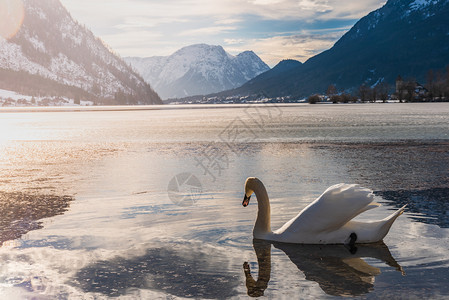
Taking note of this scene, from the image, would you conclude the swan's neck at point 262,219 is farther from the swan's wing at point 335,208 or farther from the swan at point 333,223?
the swan's wing at point 335,208

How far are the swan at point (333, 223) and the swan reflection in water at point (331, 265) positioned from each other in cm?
15

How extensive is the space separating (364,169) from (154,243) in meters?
13.0

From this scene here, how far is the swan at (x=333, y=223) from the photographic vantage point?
32.9 ft

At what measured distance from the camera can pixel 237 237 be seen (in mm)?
11164

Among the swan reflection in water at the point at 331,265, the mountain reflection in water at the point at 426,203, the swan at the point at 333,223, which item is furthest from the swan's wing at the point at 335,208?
the mountain reflection in water at the point at 426,203

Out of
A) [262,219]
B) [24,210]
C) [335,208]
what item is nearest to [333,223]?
[335,208]

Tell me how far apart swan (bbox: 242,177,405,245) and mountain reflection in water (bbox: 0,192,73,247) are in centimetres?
527

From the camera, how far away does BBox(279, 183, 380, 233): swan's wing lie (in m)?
9.97

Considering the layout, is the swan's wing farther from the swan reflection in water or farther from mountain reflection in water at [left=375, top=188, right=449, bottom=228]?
mountain reflection in water at [left=375, top=188, right=449, bottom=228]

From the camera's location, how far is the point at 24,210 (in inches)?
549

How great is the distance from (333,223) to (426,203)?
5063 mm

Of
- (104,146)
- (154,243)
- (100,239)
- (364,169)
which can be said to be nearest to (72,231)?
(100,239)

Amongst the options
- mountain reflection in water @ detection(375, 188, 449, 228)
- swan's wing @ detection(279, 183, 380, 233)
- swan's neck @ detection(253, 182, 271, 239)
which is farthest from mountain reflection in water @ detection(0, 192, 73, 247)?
mountain reflection in water @ detection(375, 188, 449, 228)

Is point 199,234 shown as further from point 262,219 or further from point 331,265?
point 331,265
